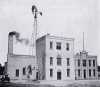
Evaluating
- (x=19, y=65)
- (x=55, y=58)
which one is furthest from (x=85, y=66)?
(x=19, y=65)

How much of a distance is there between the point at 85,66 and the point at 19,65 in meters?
10.8

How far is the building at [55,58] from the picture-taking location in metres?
23.3

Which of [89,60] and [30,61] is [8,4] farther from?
[89,60]

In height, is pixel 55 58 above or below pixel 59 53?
below

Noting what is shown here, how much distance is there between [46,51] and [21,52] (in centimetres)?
362

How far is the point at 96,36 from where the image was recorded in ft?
38.9

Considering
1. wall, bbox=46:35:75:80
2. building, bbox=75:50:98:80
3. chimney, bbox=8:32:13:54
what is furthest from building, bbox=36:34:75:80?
building, bbox=75:50:98:80

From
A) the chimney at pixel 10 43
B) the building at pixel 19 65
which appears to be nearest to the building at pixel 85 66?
the building at pixel 19 65

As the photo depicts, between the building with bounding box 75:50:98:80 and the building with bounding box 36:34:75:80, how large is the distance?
4.92m

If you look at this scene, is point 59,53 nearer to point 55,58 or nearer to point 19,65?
point 55,58

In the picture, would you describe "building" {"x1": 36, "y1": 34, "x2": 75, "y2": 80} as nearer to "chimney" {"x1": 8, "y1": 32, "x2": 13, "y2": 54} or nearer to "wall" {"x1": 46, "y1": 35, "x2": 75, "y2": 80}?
"wall" {"x1": 46, "y1": 35, "x2": 75, "y2": 80}

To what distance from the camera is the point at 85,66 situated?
2950cm

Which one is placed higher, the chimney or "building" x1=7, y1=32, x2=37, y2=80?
the chimney

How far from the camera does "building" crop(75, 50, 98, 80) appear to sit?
95.9 feet
